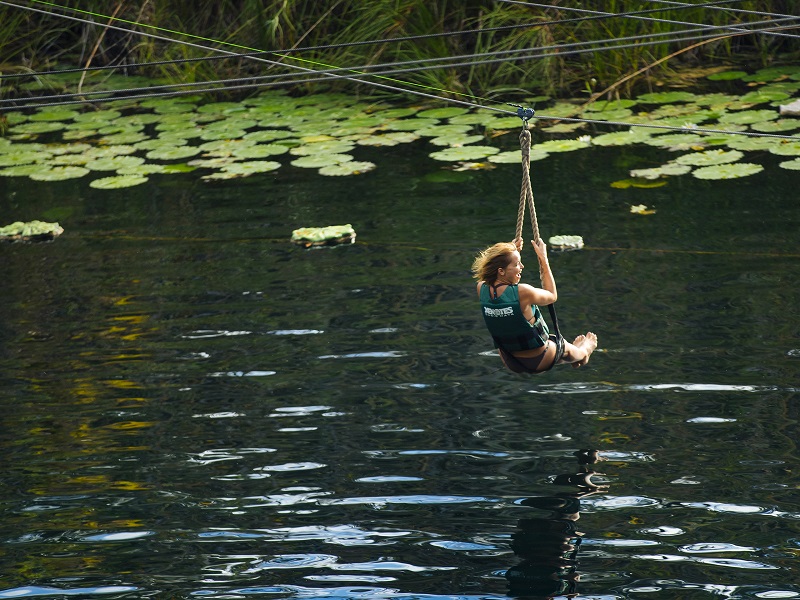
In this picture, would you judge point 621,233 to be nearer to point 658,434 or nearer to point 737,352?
point 737,352

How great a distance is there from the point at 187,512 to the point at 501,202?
15.7ft

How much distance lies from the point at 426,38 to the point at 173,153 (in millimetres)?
3191

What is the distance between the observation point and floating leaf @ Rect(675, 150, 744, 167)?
10.0 metres

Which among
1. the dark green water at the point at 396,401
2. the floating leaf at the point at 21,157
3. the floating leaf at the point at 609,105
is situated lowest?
the dark green water at the point at 396,401

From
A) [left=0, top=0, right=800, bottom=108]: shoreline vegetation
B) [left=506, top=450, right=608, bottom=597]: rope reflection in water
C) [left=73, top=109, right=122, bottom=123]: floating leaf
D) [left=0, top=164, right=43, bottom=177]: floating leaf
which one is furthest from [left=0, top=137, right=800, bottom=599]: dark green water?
[left=73, top=109, right=122, bottom=123]: floating leaf

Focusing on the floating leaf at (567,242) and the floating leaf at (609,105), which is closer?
the floating leaf at (567,242)

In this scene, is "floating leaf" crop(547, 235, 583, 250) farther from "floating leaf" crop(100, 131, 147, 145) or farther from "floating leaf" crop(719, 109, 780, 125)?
"floating leaf" crop(100, 131, 147, 145)

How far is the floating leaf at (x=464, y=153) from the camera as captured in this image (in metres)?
10.8

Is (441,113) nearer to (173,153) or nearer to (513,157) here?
(513,157)

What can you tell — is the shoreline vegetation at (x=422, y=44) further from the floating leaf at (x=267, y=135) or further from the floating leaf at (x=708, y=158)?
the floating leaf at (x=708, y=158)

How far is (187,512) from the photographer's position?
6.17m

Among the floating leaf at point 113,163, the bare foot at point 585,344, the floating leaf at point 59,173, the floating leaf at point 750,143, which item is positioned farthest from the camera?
the floating leaf at point 113,163

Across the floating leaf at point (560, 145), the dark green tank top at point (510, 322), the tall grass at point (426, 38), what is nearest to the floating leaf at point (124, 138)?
the tall grass at point (426, 38)

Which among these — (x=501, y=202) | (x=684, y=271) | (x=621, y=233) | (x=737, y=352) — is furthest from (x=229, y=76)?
(x=737, y=352)
